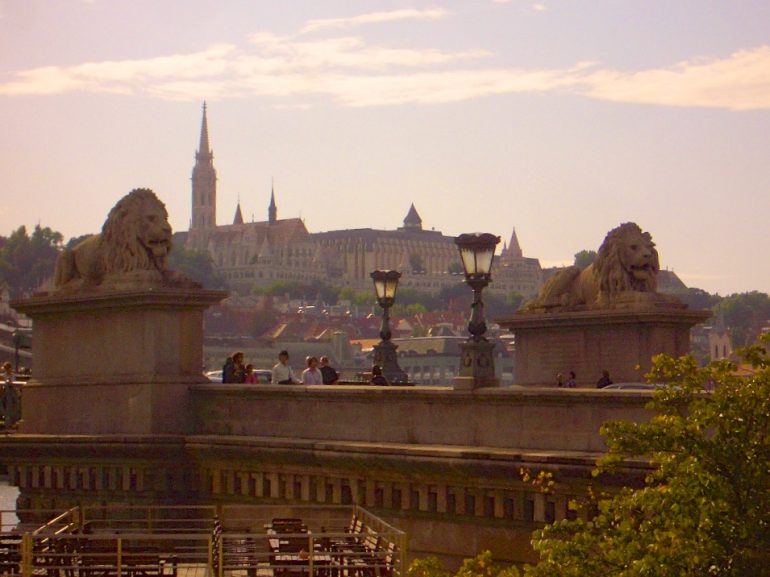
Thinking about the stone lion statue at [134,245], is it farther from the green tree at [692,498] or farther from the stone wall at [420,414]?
the green tree at [692,498]

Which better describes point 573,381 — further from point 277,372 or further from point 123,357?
point 123,357

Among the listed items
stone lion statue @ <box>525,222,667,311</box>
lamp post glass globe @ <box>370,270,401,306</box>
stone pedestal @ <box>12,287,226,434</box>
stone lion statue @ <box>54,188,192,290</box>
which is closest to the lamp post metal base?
lamp post glass globe @ <box>370,270,401,306</box>

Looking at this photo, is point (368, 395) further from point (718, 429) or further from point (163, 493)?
point (718, 429)

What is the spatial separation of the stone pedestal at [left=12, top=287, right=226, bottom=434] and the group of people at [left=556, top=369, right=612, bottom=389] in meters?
5.04

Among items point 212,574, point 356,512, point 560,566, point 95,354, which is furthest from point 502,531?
point 95,354

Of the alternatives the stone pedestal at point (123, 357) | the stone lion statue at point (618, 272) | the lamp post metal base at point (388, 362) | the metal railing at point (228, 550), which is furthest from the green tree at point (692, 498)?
the lamp post metal base at point (388, 362)

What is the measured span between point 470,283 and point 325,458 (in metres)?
2.75

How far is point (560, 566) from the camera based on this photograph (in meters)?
18.1

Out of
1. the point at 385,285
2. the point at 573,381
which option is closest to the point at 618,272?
the point at 573,381

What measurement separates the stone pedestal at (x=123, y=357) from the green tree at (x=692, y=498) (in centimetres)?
1031

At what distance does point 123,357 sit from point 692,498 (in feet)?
41.8

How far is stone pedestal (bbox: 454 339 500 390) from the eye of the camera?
81.3 feet

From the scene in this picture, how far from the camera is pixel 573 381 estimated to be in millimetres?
30766

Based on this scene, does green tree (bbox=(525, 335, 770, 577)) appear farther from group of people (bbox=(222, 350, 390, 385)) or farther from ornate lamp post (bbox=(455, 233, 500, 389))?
group of people (bbox=(222, 350, 390, 385))
